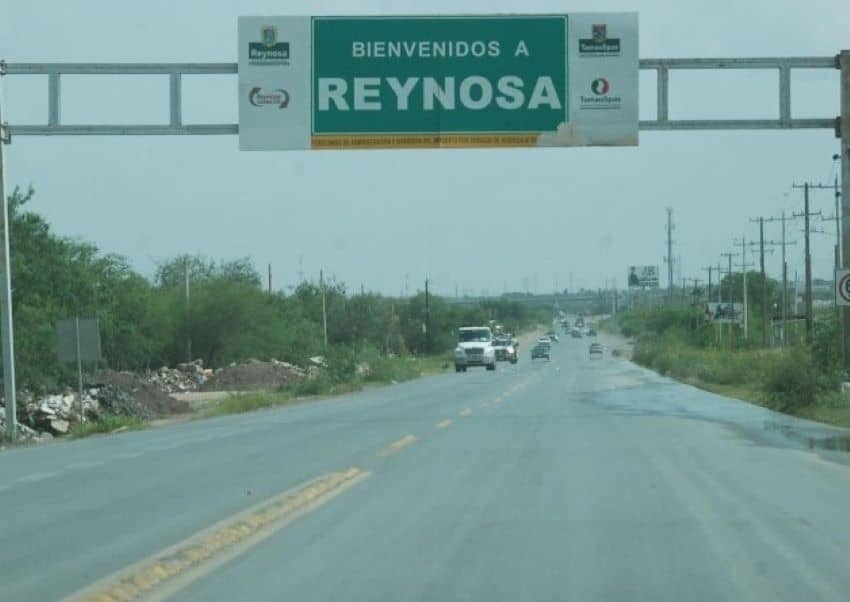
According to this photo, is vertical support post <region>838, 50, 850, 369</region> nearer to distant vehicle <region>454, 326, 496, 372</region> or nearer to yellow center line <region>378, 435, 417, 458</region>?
yellow center line <region>378, 435, 417, 458</region>

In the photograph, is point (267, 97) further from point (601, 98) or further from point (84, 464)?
point (84, 464)

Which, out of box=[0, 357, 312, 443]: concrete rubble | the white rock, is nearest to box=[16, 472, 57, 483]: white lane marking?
box=[0, 357, 312, 443]: concrete rubble

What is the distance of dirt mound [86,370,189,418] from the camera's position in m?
Result: 46.8

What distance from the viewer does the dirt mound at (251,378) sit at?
2699 inches

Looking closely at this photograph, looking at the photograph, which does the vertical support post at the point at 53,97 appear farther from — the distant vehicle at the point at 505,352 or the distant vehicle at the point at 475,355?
the distant vehicle at the point at 505,352

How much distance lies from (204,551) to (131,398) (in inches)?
1494

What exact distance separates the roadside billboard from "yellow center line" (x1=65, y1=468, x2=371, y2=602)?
40.9 feet

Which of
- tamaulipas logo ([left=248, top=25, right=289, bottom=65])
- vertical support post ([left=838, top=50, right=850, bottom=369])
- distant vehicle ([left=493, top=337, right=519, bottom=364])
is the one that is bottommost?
distant vehicle ([left=493, top=337, right=519, bottom=364])

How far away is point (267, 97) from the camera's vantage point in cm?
2783

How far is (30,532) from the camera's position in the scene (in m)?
13.4

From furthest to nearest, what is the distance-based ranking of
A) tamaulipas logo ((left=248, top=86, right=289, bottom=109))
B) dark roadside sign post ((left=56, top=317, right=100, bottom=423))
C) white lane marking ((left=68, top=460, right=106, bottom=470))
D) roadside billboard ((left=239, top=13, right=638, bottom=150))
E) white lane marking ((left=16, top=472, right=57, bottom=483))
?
1. dark roadside sign post ((left=56, top=317, right=100, bottom=423))
2. tamaulipas logo ((left=248, top=86, right=289, bottom=109))
3. roadside billboard ((left=239, top=13, right=638, bottom=150))
4. white lane marking ((left=68, top=460, right=106, bottom=470))
5. white lane marking ((left=16, top=472, right=57, bottom=483))

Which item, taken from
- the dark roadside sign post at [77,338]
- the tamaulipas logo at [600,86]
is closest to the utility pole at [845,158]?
the tamaulipas logo at [600,86]

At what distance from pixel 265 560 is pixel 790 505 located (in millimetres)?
6300

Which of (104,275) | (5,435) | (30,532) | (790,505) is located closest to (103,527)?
(30,532)
